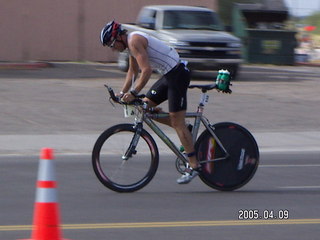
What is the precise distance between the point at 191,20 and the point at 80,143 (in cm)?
1085

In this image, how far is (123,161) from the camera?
8594 mm

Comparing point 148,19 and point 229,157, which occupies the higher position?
point 229,157

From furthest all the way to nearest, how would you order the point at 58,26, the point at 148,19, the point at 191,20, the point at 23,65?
the point at 58,26 → the point at 23,65 → the point at 148,19 → the point at 191,20

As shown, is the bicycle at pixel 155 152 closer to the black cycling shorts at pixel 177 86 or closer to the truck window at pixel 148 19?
the black cycling shorts at pixel 177 86

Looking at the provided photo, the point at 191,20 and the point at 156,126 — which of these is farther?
the point at 191,20

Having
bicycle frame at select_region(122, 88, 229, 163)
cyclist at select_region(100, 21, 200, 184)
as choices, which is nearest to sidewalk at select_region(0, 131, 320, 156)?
bicycle frame at select_region(122, 88, 229, 163)

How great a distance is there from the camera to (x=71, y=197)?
27.7 ft

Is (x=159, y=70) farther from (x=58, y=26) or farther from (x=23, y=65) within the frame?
(x=58, y=26)

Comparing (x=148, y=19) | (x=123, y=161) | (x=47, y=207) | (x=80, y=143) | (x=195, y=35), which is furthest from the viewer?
(x=148, y=19)

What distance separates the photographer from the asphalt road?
23.3 feet

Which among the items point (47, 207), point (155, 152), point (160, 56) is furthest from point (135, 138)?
point (47, 207)

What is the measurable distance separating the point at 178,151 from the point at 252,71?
18940 mm

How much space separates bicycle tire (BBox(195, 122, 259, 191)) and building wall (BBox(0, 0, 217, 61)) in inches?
771

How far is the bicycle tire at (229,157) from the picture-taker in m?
8.74
